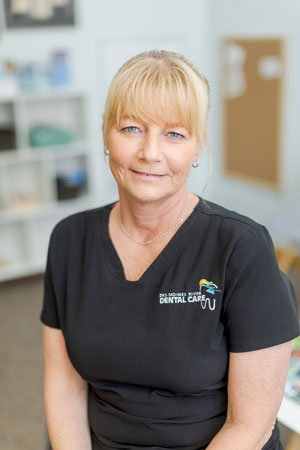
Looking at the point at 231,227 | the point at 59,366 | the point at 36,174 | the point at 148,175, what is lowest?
the point at 36,174

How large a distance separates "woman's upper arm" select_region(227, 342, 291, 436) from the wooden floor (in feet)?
3.66

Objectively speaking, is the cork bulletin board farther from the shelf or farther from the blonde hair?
the blonde hair

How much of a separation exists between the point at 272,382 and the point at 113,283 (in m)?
0.40

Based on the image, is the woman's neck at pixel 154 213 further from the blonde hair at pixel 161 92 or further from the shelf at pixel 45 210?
the shelf at pixel 45 210

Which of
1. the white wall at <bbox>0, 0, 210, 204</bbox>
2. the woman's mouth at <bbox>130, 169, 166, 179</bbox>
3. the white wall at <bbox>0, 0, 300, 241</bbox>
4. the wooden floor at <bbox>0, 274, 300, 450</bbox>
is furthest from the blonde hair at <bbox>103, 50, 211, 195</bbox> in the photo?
the white wall at <bbox>0, 0, 210, 204</bbox>

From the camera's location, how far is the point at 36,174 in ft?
12.7

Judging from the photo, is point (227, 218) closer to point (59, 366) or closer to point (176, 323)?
point (176, 323)

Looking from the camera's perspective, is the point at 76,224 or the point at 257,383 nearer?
the point at 257,383

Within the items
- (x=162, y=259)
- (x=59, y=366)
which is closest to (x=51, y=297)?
(x=59, y=366)

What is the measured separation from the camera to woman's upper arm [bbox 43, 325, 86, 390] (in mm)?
1307

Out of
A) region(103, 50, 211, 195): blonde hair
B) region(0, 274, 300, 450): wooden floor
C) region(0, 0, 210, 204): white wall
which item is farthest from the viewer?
region(0, 0, 210, 204): white wall

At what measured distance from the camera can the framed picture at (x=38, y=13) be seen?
355 centimetres

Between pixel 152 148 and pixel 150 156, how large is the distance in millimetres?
17

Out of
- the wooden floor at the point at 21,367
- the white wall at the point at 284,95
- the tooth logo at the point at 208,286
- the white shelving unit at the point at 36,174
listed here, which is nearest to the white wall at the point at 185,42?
the white wall at the point at 284,95
